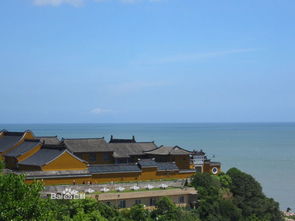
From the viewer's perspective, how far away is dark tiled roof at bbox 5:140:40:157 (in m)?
37.7

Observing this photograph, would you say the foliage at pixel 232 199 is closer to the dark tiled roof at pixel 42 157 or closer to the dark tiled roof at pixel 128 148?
the dark tiled roof at pixel 128 148

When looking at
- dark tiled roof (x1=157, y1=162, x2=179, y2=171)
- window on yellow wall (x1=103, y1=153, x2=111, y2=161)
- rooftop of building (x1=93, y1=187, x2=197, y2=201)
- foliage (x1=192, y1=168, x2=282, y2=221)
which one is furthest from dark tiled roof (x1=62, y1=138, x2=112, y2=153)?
foliage (x1=192, y1=168, x2=282, y2=221)

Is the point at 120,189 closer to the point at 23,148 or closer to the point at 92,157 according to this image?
the point at 92,157

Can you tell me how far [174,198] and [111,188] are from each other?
4.03 metres

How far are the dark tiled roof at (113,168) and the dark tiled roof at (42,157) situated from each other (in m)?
2.39

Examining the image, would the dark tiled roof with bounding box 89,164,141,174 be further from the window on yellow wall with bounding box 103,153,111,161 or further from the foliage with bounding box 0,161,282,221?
the foliage with bounding box 0,161,282,221

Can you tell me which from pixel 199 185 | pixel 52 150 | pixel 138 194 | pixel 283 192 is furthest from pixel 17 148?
pixel 283 192

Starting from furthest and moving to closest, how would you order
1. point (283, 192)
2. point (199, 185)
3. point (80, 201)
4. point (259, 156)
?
point (259, 156) → point (283, 192) → point (199, 185) → point (80, 201)

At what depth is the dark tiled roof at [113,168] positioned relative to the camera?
36.7 meters

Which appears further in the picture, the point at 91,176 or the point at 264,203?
the point at 264,203

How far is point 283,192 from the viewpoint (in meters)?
58.3

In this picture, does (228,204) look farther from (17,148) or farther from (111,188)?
(17,148)

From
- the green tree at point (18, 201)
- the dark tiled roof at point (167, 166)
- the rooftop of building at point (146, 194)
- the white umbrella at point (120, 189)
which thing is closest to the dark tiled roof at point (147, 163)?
the dark tiled roof at point (167, 166)

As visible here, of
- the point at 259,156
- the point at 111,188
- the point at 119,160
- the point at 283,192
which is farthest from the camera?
the point at 259,156
